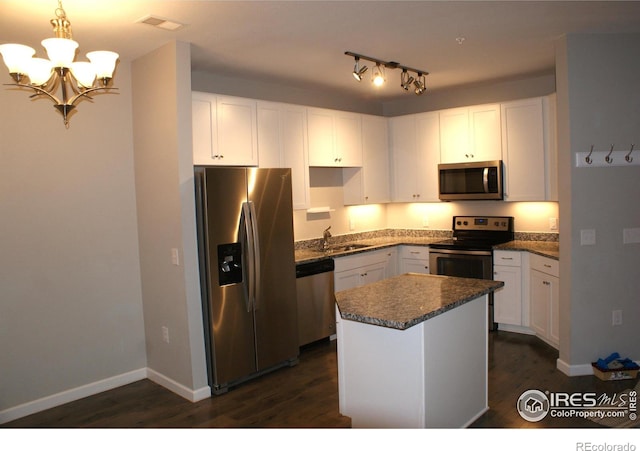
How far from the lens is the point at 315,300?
4.57m

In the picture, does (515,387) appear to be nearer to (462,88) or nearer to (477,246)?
(477,246)

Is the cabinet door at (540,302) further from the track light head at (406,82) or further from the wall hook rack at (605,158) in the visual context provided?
the track light head at (406,82)

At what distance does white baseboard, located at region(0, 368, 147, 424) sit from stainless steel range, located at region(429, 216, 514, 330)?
3.14 m

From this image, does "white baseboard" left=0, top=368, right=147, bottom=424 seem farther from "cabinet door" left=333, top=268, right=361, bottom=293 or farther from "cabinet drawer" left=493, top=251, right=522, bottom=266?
"cabinet drawer" left=493, top=251, right=522, bottom=266

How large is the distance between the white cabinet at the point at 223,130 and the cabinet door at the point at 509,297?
2692 mm

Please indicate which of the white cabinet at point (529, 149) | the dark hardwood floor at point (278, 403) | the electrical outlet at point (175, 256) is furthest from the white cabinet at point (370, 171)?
the electrical outlet at point (175, 256)

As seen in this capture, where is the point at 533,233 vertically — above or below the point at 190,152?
below

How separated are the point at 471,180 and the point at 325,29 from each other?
8.77 ft

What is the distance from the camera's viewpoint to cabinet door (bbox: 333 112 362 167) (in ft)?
16.9

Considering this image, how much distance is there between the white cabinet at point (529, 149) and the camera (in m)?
4.73

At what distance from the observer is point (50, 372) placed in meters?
3.52

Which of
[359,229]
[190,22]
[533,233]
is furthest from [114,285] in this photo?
[533,233]

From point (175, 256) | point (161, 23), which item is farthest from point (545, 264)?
point (161, 23)
